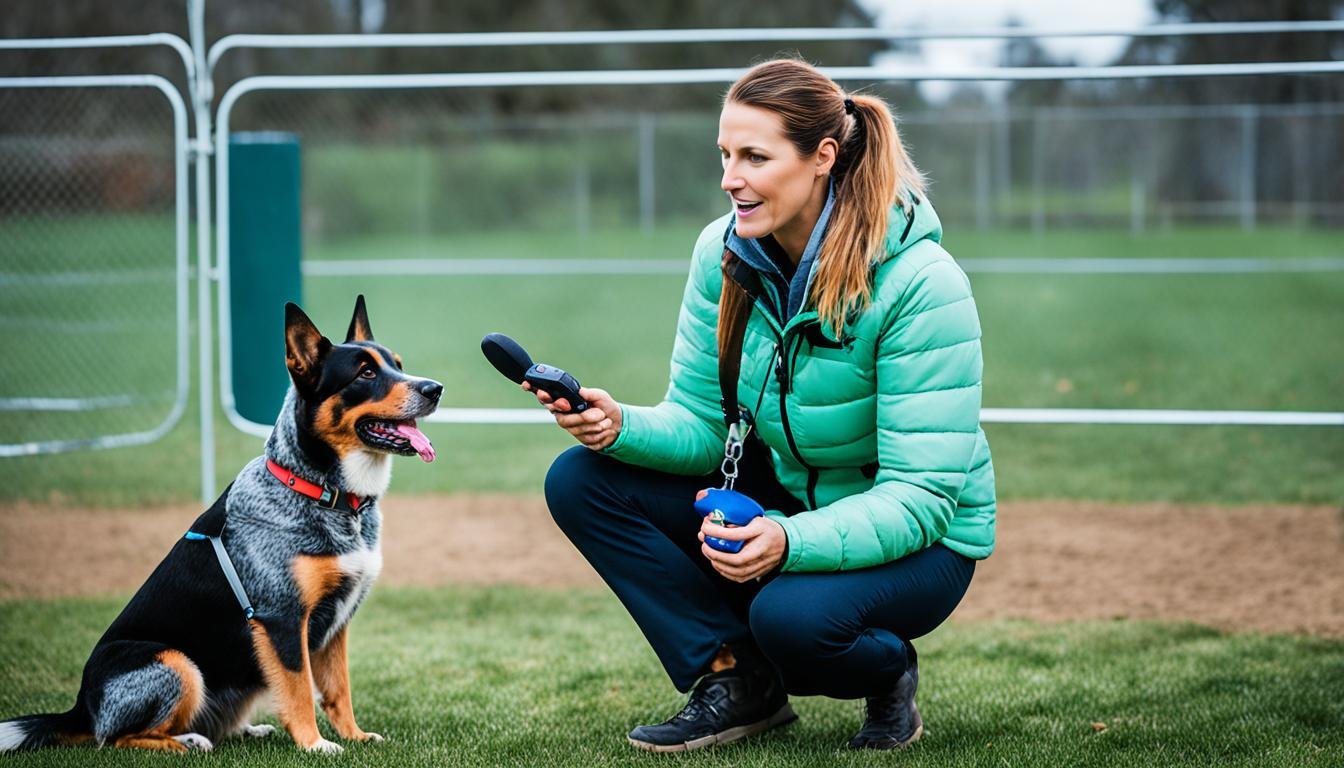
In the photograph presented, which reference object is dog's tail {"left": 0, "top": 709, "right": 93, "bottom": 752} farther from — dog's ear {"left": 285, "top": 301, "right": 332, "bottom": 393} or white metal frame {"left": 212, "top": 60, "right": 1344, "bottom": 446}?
white metal frame {"left": 212, "top": 60, "right": 1344, "bottom": 446}

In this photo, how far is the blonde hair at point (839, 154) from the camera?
330 cm

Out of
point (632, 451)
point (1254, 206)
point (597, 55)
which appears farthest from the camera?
point (597, 55)

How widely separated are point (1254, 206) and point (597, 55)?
60.4ft

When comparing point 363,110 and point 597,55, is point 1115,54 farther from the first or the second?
point 597,55

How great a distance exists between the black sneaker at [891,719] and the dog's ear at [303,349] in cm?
173

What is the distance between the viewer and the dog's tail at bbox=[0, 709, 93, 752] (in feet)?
11.5

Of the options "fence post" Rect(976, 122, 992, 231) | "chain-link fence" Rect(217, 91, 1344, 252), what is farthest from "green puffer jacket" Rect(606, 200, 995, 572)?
"fence post" Rect(976, 122, 992, 231)

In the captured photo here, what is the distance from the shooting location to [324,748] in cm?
363

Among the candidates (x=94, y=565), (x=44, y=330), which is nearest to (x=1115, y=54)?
(x=44, y=330)

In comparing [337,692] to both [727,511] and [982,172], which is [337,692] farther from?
[982,172]

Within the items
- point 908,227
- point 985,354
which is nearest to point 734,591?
point 908,227

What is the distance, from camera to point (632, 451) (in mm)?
3586

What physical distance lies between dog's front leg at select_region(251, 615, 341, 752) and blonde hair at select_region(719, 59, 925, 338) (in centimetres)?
160

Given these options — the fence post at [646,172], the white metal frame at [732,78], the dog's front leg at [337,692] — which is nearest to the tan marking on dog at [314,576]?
the dog's front leg at [337,692]
